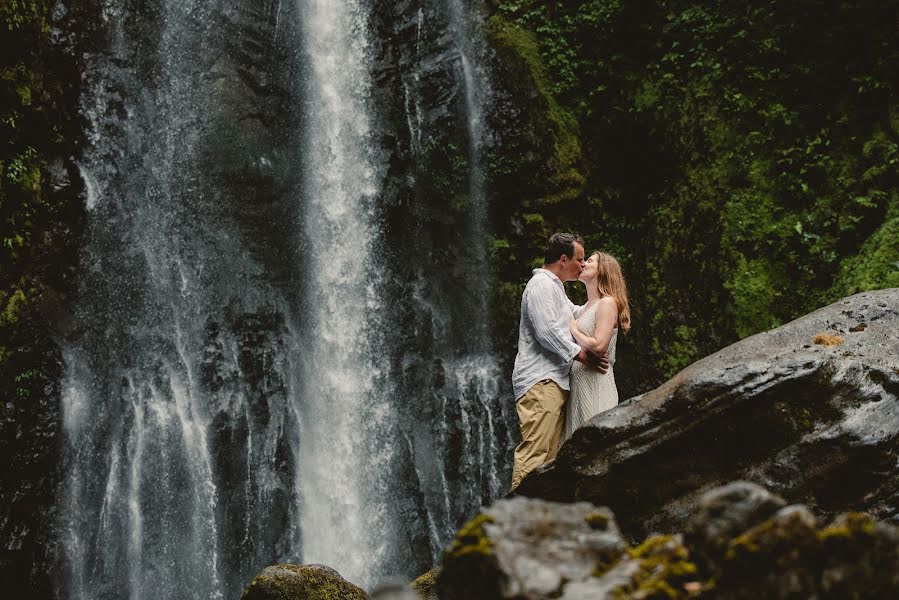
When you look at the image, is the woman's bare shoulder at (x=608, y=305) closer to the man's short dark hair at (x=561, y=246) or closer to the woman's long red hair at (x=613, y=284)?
the woman's long red hair at (x=613, y=284)

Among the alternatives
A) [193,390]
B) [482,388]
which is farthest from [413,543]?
[193,390]

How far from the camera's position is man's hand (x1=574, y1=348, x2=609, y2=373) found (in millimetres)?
5043

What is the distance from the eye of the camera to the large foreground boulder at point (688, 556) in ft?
6.07

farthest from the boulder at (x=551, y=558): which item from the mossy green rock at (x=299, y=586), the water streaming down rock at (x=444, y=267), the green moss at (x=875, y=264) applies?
the water streaming down rock at (x=444, y=267)

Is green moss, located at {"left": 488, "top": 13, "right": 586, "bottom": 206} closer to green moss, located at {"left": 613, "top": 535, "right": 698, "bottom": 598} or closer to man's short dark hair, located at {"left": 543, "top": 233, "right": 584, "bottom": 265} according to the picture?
man's short dark hair, located at {"left": 543, "top": 233, "right": 584, "bottom": 265}

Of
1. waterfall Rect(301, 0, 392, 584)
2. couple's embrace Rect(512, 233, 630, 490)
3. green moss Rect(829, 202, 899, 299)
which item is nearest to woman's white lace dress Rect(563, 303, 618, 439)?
couple's embrace Rect(512, 233, 630, 490)

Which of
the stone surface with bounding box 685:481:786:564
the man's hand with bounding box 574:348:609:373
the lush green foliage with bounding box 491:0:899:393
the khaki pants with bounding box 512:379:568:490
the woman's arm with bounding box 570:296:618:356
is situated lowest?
the stone surface with bounding box 685:481:786:564

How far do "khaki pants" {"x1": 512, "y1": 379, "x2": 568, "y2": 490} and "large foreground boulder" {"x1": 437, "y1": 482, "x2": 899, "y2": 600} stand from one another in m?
2.92

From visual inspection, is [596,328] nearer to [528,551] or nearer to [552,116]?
[528,551]

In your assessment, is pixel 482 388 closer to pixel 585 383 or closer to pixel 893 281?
pixel 893 281

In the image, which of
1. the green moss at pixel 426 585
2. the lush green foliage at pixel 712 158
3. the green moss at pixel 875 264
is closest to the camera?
the green moss at pixel 426 585

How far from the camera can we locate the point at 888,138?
8.65m

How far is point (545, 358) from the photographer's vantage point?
16.8 feet

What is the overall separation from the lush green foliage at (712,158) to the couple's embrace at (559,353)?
157 inches
